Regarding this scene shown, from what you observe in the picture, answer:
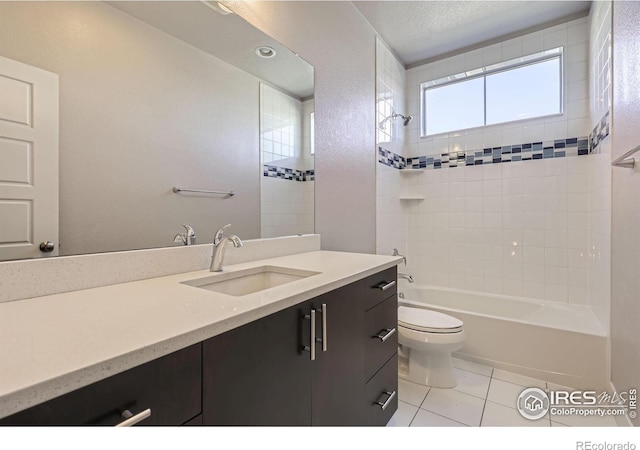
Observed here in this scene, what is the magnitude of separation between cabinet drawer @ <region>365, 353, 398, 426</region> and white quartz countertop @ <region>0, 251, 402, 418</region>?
582 mm

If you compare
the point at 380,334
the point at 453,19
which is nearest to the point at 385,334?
the point at 380,334

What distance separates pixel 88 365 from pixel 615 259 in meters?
2.30

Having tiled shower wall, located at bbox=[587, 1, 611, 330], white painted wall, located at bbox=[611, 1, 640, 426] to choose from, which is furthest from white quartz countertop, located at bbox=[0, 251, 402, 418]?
tiled shower wall, located at bbox=[587, 1, 611, 330]

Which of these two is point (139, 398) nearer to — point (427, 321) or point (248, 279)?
A: point (248, 279)

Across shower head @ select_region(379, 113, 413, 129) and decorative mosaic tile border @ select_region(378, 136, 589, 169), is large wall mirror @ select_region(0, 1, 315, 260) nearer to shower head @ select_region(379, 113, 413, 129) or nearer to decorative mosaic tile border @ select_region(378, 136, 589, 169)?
shower head @ select_region(379, 113, 413, 129)

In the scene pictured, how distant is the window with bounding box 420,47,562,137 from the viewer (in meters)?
2.59

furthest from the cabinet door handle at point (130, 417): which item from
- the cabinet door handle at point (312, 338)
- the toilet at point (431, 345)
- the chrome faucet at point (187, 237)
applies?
the toilet at point (431, 345)

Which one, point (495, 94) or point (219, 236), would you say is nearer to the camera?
point (219, 236)

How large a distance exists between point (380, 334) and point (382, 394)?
29 centimetres

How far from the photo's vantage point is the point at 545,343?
6.52 feet

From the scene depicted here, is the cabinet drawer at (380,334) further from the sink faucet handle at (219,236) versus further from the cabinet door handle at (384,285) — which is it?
the sink faucet handle at (219,236)

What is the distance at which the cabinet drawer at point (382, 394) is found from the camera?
1324mm

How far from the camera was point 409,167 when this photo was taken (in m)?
3.21

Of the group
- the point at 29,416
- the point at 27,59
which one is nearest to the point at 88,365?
the point at 29,416
